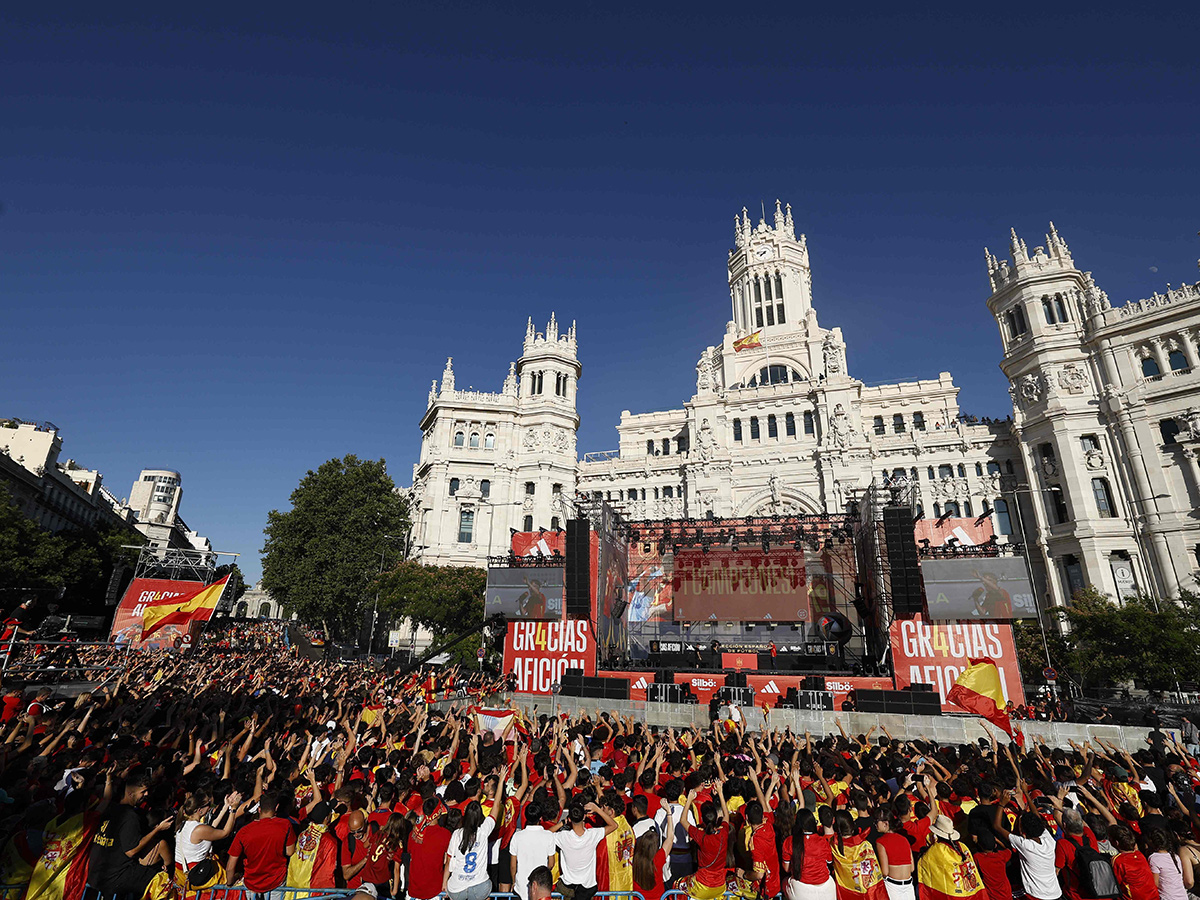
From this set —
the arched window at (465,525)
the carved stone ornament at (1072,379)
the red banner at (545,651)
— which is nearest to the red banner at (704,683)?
the red banner at (545,651)

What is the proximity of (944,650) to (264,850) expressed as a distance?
82.3ft

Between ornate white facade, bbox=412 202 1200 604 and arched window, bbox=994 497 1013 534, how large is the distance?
131 mm

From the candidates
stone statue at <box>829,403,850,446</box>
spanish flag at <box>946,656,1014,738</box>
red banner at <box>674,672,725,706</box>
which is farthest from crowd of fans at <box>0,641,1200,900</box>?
stone statue at <box>829,403,850,446</box>

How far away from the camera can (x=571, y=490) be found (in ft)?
184

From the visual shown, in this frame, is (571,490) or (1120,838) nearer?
(1120,838)

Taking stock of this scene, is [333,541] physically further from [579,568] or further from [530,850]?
[530,850]

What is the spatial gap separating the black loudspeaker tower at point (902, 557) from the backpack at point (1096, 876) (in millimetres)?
18518

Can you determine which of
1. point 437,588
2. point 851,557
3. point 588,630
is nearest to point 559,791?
point 588,630

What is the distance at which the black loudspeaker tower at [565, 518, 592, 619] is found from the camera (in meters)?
25.4

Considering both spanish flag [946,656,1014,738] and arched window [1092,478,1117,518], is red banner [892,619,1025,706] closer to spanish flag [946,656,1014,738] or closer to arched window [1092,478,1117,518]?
spanish flag [946,656,1014,738]

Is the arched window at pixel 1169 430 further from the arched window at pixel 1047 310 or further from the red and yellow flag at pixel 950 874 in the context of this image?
the red and yellow flag at pixel 950 874

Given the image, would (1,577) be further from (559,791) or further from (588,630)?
(559,791)

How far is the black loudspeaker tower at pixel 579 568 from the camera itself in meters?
25.4

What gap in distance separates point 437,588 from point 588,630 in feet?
51.0
